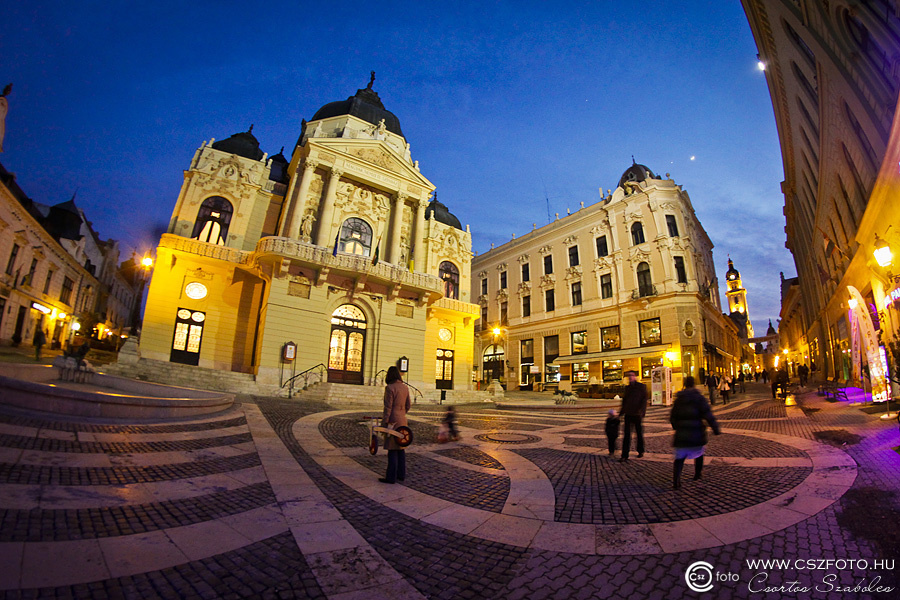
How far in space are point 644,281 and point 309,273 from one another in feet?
86.4

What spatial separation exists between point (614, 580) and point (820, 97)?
20.2 m

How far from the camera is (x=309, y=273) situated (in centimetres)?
2088

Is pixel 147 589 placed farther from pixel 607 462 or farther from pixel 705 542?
pixel 607 462

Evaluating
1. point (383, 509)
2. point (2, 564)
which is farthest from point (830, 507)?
point (2, 564)

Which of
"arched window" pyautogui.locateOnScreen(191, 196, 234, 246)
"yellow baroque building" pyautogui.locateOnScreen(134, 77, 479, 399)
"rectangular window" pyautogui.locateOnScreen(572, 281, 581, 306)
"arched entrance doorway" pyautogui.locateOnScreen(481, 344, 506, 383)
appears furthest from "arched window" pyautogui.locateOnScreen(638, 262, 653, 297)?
"arched window" pyautogui.locateOnScreen(191, 196, 234, 246)

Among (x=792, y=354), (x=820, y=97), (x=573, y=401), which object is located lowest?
(x=573, y=401)

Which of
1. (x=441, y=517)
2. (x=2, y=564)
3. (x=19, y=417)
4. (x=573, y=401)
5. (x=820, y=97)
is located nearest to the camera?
(x=2, y=564)

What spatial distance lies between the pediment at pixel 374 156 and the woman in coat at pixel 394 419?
2222 centimetres

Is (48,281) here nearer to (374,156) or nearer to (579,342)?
(374,156)

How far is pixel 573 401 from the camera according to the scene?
22047mm

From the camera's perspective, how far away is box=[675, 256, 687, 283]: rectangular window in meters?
28.9

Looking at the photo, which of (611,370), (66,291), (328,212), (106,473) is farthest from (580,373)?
(66,291)

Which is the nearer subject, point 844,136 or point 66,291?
point 844,136

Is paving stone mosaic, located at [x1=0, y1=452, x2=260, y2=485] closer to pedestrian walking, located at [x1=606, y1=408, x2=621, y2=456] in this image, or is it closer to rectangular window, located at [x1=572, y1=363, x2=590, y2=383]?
pedestrian walking, located at [x1=606, y1=408, x2=621, y2=456]
